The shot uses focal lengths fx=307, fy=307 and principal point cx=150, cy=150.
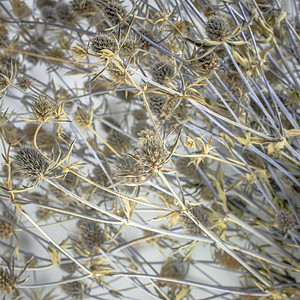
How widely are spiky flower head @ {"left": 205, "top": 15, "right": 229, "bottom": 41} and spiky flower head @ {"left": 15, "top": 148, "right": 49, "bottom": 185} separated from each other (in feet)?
0.96

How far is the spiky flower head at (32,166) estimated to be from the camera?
402 millimetres

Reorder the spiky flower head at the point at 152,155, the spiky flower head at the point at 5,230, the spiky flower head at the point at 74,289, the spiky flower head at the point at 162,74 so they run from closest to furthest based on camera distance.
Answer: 1. the spiky flower head at the point at 152,155
2. the spiky flower head at the point at 162,74
3. the spiky flower head at the point at 5,230
4. the spiky flower head at the point at 74,289

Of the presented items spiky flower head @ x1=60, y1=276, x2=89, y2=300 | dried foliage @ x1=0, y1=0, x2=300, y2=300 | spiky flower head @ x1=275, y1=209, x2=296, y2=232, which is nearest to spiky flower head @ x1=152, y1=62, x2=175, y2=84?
dried foliage @ x1=0, y1=0, x2=300, y2=300

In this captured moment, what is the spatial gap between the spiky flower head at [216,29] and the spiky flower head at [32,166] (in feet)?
0.96

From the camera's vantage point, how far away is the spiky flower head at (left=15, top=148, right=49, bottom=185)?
0.40 m

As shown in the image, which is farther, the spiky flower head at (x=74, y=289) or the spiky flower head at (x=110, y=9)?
the spiky flower head at (x=74, y=289)

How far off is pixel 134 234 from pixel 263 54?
60 cm

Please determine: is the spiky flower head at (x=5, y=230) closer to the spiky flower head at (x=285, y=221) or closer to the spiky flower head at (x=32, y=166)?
the spiky flower head at (x=32, y=166)

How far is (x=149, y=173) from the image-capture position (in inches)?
14.7

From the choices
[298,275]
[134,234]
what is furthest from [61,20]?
[298,275]

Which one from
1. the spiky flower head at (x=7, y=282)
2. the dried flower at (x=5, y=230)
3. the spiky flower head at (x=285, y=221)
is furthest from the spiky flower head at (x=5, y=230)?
the spiky flower head at (x=285, y=221)

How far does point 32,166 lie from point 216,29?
0.32m

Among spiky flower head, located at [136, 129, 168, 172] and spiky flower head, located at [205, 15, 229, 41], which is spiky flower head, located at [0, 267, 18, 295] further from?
spiky flower head, located at [205, 15, 229, 41]

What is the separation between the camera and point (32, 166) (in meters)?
0.40
